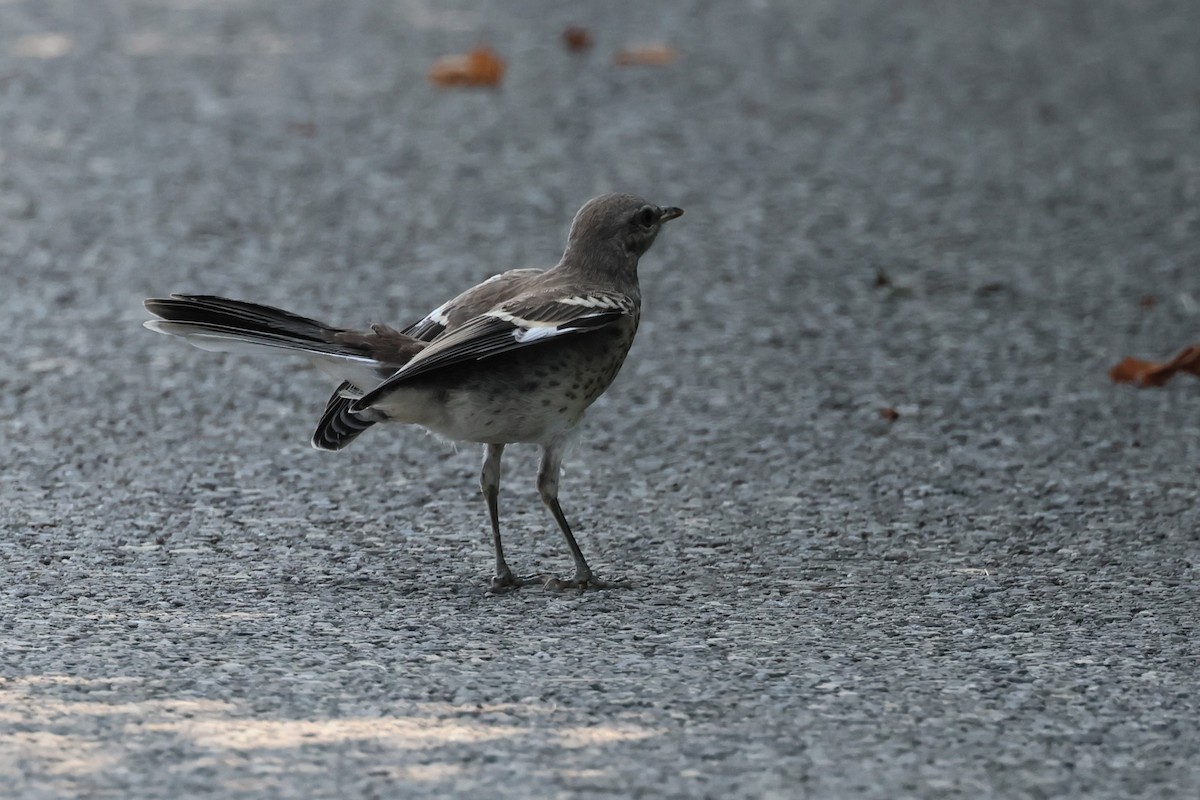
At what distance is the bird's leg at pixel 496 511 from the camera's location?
5000mm

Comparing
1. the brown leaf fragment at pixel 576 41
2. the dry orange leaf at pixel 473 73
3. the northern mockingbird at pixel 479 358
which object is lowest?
the northern mockingbird at pixel 479 358

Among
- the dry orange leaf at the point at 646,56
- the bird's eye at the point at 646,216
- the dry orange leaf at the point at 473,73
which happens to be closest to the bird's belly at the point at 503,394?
the bird's eye at the point at 646,216

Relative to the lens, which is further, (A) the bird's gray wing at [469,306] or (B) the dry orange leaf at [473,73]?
(B) the dry orange leaf at [473,73]

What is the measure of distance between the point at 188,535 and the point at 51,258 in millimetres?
3569

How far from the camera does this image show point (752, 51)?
1288 cm

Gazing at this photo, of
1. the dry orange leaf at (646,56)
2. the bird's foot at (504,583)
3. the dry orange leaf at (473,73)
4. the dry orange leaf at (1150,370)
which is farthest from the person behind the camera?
the dry orange leaf at (646,56)

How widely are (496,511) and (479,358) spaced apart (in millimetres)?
496

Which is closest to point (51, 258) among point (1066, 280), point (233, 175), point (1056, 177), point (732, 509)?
point (233, 175)

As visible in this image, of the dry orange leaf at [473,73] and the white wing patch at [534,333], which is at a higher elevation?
the dry orange leaf at [473,73]

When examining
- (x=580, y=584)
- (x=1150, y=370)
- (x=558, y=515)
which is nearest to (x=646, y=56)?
(x=1150, y=370)

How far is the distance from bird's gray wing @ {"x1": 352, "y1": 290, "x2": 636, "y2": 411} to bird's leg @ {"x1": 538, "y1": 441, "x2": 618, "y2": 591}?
371 millimetres

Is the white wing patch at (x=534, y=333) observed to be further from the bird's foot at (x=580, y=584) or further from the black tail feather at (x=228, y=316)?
the bird's foot at (x=580, y=584)

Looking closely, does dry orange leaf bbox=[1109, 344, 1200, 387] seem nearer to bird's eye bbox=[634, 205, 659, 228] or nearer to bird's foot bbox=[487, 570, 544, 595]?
bird's eye bbox=[634, 205, 659, 228]

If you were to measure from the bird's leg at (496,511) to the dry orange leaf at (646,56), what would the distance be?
769 cm
